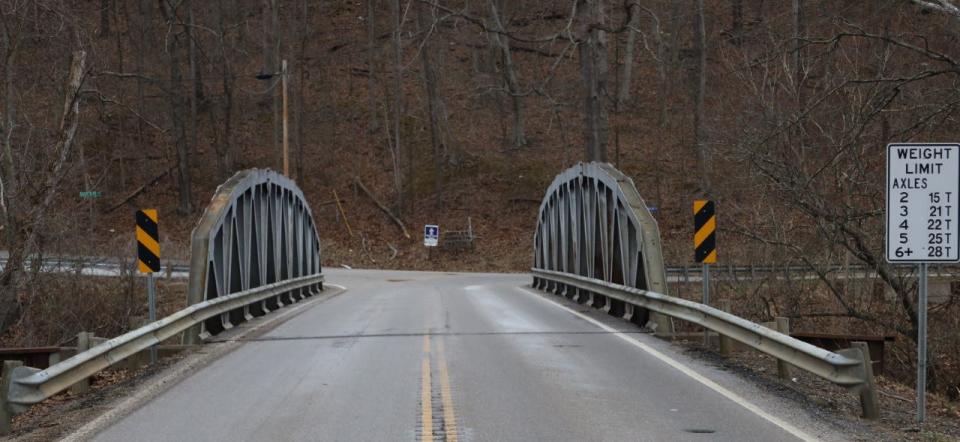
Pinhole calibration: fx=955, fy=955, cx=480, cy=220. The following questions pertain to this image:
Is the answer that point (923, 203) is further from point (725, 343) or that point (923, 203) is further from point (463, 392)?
point (463, 392)

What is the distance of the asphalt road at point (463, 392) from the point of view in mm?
7852

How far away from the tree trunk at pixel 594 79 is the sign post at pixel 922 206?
57.7 feet

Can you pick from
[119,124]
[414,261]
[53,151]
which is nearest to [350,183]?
[414,261]

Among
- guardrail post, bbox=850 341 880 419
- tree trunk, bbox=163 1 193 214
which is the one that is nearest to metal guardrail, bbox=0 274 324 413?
guardrail post, bbox=850 341 880 419

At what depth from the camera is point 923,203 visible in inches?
329

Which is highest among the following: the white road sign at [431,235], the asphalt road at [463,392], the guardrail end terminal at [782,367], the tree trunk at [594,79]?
the tree trunk at [594,79]

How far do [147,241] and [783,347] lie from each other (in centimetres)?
885

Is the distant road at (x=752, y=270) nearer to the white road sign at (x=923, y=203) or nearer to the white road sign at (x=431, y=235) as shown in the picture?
the white road sign at (x=923, y=203)

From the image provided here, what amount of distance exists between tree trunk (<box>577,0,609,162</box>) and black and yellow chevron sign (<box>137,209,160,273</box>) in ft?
48.2

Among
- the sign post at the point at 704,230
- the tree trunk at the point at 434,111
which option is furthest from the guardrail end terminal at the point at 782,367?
the tree trunk at the point at 434,111

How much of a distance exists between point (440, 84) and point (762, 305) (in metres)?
41.7

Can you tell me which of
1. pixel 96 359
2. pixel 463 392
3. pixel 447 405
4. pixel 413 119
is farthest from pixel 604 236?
pixel 413 119

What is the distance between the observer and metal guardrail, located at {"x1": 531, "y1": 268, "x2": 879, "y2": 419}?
827cm

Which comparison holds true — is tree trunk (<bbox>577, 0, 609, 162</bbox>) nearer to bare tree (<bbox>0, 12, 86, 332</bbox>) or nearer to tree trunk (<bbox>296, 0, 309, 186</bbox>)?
bare tree (<bbox>0, 12, 86, 332</bbox>)
